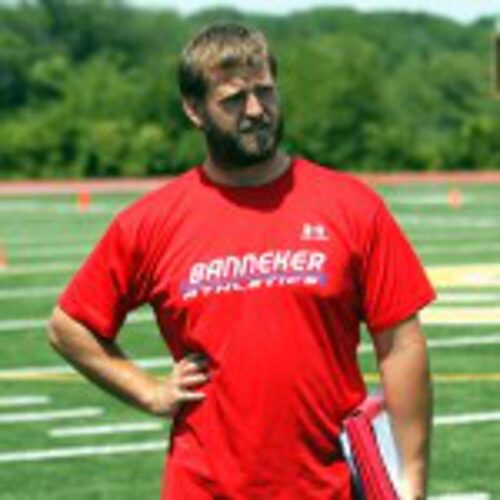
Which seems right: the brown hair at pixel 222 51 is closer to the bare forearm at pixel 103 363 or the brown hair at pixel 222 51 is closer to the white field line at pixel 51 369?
the bare forearm at pixel 103 363

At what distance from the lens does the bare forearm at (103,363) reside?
4258 millimetres

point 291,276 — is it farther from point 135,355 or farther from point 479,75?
point 479,75

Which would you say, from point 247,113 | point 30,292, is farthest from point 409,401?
point 30,292

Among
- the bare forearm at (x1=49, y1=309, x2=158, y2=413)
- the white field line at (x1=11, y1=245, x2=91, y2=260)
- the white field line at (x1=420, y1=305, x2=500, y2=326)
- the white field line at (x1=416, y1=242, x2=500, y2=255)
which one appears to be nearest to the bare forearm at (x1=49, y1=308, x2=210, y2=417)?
the bare forearm at (x1=49, y1=309, x2=158, y2=413)

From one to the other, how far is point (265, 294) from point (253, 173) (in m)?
0.27

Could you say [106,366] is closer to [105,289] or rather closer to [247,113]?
[105,289]

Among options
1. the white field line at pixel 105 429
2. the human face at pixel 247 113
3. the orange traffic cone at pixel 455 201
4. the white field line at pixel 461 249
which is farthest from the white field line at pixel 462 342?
the orange traffic cone at pixel 455 201

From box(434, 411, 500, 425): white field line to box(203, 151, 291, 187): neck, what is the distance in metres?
5.96

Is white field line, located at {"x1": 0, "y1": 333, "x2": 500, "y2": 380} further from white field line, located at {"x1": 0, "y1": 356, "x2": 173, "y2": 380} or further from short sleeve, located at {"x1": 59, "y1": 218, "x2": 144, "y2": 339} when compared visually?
short sleeve, located at {"x1": 59, "y1": 218, "x2": 144, "y2": 339}

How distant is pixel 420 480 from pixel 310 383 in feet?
1.00

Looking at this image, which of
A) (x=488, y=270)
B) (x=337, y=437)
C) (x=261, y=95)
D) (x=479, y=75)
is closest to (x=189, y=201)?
(x=261, y=95)

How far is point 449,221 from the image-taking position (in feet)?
97.6

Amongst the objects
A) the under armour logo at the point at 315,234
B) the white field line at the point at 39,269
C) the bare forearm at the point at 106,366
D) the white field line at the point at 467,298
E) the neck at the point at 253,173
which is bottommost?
the white field line at the point at 39,269

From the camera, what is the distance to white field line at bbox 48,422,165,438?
32.3 ft
